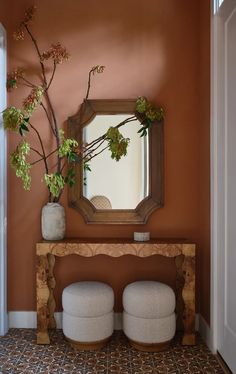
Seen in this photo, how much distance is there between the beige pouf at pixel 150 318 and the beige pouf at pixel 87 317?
17 centimetres

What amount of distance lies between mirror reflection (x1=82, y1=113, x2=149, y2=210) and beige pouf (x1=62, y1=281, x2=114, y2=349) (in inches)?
29.2

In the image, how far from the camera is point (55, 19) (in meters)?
2.82

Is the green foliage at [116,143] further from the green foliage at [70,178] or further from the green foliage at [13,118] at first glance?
the green foliage at [13,118]

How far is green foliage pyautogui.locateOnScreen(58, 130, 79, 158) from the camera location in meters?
2.46

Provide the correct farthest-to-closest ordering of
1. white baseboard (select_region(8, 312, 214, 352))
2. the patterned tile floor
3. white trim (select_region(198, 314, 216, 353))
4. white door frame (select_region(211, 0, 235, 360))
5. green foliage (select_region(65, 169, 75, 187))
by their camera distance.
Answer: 1. white baseboard (select_region(8, 312, 214, 352))
2. green foliage (select_region(65, 169, 75, 187))
3. white trim (select_region(198, 314, 216, 353))
4. white door frame (select_region(211, 0, 235, 360))
5. the patterned tile floor

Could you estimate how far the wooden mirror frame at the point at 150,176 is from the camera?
2785 millimetres

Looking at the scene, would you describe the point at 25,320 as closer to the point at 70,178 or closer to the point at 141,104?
the point at 70,178

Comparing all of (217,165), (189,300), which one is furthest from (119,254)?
(217,165)

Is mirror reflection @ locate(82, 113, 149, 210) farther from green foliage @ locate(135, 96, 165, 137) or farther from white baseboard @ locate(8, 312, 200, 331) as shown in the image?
white baseboard @ locate(8, 312, 200, 331)

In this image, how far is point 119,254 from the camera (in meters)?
2.47

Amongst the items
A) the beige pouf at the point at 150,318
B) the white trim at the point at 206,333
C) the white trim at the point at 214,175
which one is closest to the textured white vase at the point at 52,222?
the beige pouf at the point at 150,318

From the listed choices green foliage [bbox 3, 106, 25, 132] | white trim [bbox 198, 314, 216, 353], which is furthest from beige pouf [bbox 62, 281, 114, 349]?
green foliage [bbox 3, 106, 25, 132]

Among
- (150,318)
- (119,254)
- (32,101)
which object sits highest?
(32,101)

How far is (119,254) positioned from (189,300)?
24.1 inches
